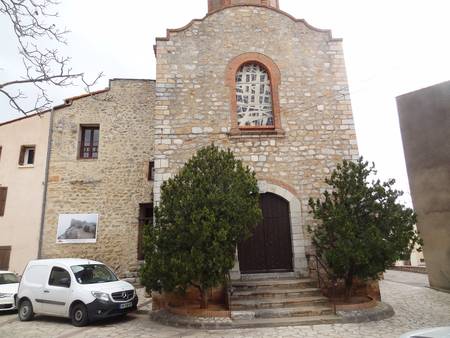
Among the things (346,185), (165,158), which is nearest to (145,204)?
(165,158)

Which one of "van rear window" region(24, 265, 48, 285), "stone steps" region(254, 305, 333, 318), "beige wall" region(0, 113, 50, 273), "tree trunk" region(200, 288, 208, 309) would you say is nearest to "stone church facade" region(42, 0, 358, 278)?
"tree trunk" region(200, 288, 208, 309)

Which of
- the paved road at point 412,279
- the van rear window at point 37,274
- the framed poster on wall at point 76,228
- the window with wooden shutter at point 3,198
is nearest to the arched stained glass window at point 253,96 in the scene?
the van rear window at point 37,274

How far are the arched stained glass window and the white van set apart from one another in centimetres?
537

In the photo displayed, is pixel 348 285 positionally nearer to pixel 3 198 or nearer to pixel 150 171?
pixel 150 171

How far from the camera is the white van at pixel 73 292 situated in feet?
23.5

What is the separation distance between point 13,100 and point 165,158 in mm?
4088

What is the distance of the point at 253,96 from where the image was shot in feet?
31.4

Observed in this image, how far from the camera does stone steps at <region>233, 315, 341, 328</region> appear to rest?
6.37 meters

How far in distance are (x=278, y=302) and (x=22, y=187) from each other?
36.5 ft

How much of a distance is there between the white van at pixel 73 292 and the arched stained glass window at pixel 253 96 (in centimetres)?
537

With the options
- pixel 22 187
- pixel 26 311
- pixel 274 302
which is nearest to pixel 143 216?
pixel 22 187

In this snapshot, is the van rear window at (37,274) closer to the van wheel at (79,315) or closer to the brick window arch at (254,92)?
→ the van wheel at (79,315)

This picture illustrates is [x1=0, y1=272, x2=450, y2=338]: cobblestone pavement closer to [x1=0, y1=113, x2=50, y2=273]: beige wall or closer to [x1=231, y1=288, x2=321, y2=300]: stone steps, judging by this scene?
[x1=231, y1=288, x2=321, y2=300]: stone steps

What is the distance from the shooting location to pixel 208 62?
9.60 meters
